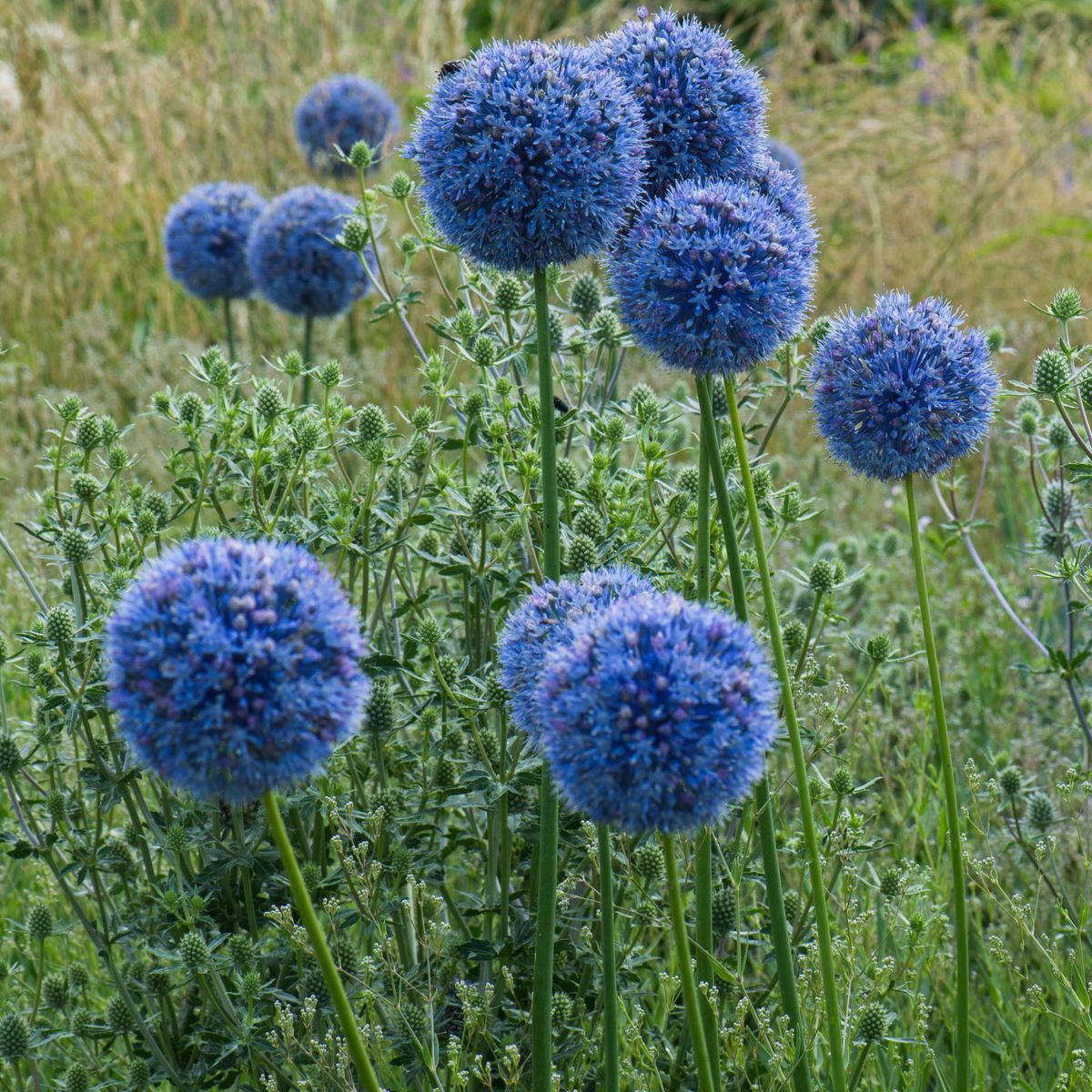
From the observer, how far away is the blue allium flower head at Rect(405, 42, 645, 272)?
225cm

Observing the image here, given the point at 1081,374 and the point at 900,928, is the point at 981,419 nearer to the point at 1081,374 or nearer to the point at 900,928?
the point at 1081,374

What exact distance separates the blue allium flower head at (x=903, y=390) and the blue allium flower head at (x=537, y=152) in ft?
1.75

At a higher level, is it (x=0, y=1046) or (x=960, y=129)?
(x=960, y=129)

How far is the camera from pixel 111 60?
9555 millimetres

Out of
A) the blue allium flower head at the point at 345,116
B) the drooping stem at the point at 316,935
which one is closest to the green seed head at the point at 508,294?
the drooping stem at the point at 316,935

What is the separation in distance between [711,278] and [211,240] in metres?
3.42

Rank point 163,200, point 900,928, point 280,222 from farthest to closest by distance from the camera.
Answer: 1. point 163,200
2. point 280,222
3. point 900,928

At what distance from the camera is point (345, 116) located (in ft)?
21.0

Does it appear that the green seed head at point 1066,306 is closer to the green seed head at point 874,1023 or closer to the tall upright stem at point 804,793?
the tall upright stem at point 804,793

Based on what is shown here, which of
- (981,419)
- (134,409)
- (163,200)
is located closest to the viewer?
(981,419)

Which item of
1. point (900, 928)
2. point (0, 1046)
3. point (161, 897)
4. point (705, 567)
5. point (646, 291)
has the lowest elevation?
point (900, 928)

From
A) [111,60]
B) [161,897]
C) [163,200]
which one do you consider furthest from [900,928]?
[111,60]

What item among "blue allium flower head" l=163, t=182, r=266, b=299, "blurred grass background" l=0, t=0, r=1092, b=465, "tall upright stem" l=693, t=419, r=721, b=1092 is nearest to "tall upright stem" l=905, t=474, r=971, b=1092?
"tall upright stem" l=693, t=419, r=721, b=1092

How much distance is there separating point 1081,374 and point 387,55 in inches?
294
